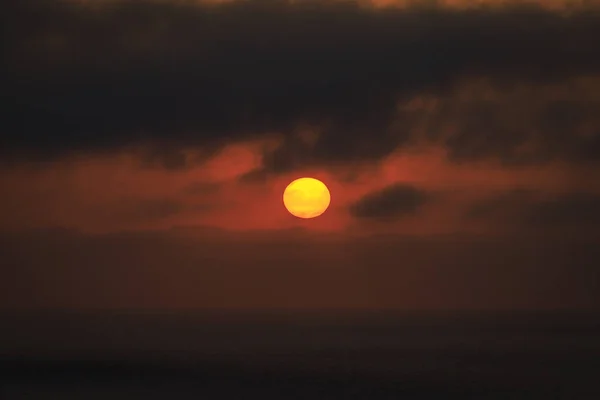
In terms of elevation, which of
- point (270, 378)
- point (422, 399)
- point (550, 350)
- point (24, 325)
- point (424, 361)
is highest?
point (24, 325)

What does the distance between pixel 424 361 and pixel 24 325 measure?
2152 inches

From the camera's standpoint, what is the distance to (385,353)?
189 ft

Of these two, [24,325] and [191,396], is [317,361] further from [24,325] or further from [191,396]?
[24,325]

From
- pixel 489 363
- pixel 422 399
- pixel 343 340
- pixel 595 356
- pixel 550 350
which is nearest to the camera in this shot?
pixel 422 399

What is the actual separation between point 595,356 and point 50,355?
29740mm

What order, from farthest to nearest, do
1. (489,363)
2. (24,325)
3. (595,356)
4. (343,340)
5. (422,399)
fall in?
(24,325) → (343,340) → (595,356) → (489,363) → (422,399)

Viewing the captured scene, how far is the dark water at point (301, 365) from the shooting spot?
38.6 meters

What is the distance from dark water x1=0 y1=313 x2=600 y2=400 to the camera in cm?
3856

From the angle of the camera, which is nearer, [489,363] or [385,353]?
[489,363]

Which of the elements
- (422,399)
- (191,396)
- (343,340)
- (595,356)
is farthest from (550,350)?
(191,396)

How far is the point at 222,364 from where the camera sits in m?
50.8

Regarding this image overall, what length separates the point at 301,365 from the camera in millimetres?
49750

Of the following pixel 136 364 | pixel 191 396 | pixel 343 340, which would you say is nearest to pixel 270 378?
pixel 191 396

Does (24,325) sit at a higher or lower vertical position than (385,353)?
higher
